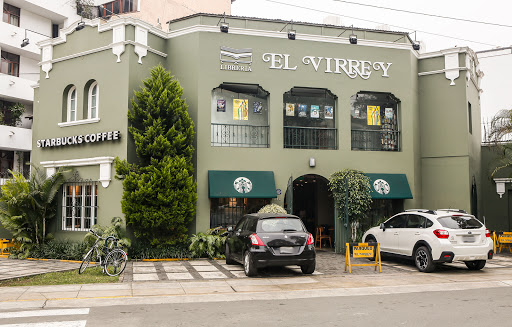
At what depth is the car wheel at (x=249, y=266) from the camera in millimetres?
11359

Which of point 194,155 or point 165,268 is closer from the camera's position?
point 165,268

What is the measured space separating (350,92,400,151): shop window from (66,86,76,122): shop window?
10.4m

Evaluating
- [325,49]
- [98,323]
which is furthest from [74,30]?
[98,323]

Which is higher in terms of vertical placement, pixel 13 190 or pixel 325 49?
pixel 325 49

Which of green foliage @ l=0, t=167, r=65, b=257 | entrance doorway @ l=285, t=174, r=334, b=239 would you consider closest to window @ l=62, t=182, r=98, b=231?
green foliage @ l=0, t=167, r=65, b=257

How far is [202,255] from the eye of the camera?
49.3 ft

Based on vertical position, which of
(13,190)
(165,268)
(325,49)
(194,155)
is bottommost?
(165,268)

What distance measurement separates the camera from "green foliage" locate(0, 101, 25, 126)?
83.8 feet

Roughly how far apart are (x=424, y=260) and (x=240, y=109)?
8.17 metres

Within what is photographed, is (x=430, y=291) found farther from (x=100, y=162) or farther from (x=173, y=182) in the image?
(x=100, y=162)

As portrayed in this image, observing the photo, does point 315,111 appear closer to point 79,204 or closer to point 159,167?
point 159,167

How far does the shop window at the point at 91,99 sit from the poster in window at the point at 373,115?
10019 mm

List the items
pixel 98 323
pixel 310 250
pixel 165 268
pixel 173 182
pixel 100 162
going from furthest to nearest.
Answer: pixel 100 162, pixel 173 182, pixel 165 268, pixel 310 250, pixel 98 323

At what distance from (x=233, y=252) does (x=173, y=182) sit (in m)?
2.99
